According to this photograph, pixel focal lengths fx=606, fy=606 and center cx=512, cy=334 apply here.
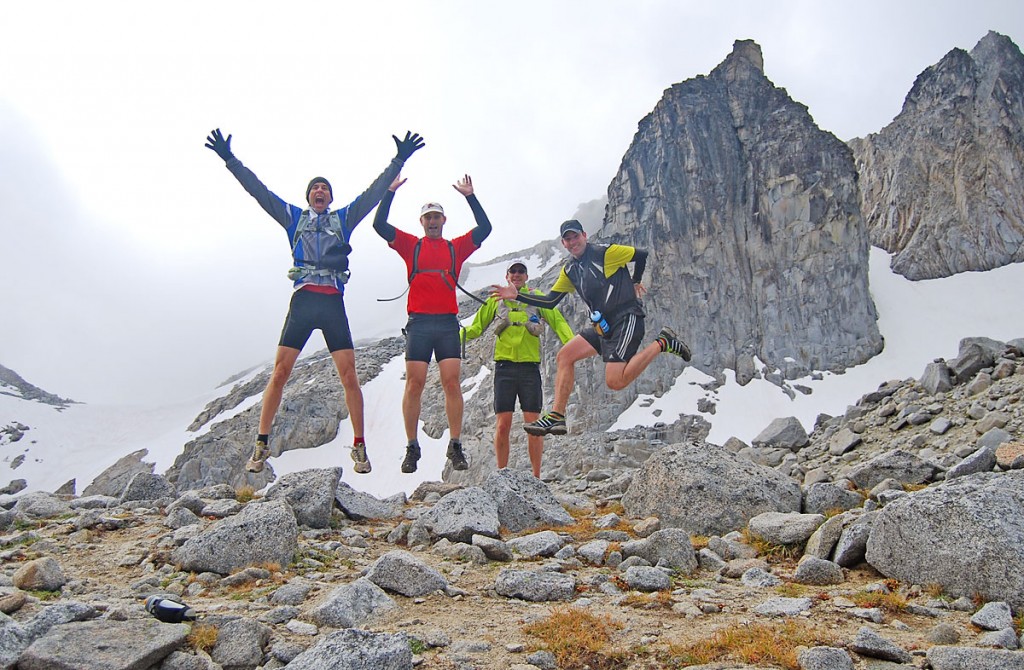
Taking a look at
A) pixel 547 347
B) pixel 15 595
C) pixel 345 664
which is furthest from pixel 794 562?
pixel 547 347

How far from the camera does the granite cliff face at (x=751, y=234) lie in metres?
54.9

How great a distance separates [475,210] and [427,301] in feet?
5.55

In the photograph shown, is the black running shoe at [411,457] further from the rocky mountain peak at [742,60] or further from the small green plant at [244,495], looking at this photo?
the rocky mountain peak at [742,60]

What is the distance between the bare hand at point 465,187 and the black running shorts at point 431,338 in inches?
79.6

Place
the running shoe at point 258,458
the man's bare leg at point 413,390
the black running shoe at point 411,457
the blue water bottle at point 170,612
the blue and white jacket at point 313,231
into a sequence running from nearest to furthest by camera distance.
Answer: the blue water bottle at point 170,612, the running shoe at point 258,458, the blue and white jacket at point 313,231, the black running shoe at point 411,457, the man's bare leg at point 413,390

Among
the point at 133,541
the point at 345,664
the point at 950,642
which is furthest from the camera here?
the point at 133,541

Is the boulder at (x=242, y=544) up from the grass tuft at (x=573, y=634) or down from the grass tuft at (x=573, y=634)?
up

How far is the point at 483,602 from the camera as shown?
480 centimetres

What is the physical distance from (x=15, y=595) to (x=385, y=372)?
75.1 meters

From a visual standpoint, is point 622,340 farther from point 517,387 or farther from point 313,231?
point 313,231

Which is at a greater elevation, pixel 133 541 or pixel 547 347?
pixel 547 347

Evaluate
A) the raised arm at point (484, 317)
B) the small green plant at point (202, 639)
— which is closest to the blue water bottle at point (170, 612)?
the small green plant at point (202, 639)

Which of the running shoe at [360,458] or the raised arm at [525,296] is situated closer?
the running shoe at [360,458]

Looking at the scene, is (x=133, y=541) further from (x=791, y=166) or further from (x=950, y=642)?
(x=791, y=166)
